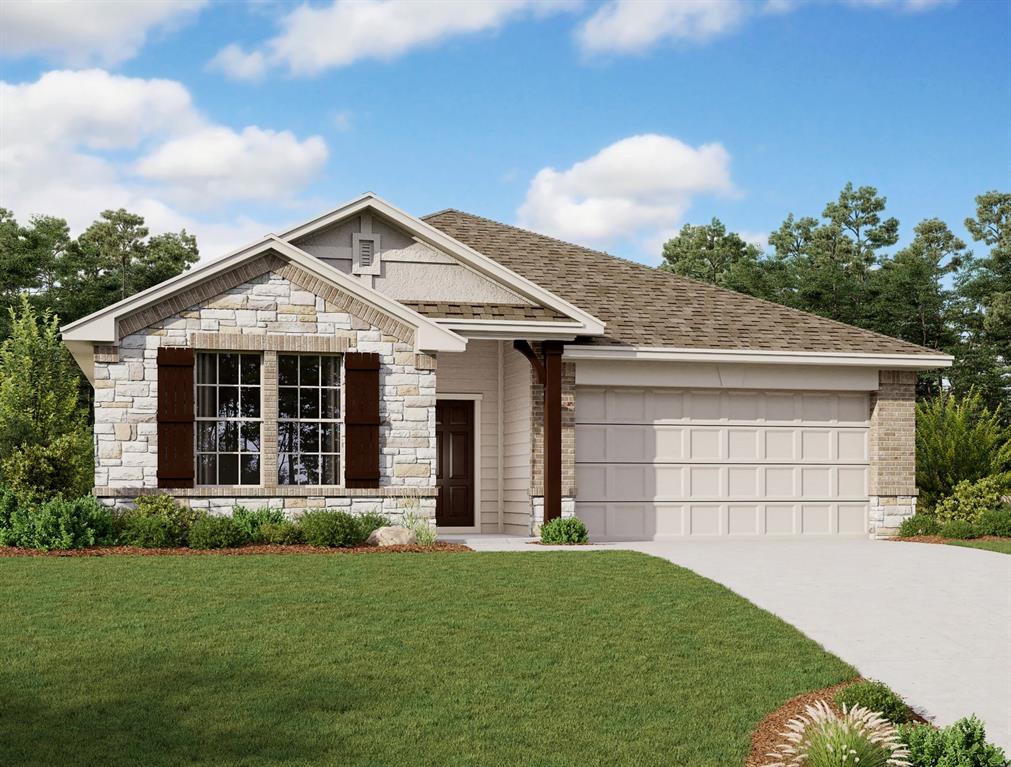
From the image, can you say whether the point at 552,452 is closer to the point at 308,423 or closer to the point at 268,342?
the point at 308,423

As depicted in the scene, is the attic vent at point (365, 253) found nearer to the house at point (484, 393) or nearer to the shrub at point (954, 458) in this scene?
the house at point (484, 393)

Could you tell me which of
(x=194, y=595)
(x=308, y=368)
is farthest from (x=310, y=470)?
(x=194, y=595)

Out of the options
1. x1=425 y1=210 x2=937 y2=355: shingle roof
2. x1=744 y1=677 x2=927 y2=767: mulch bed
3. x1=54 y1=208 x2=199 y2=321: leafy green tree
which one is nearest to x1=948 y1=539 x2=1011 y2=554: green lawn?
x1=425 y1=210 x2=937 y2=355: shingle roof

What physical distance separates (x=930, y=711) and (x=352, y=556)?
7602 mm

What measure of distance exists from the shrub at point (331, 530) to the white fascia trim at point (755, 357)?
14.7ft

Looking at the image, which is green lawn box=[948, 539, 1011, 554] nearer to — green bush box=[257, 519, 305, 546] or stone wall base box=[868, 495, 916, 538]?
stone wall base box=[868, 495, 916, 538]

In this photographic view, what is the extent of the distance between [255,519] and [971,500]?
1190 centimetres

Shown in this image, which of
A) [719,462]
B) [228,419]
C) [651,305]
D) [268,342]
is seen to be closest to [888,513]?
[719,462]

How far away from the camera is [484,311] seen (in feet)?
60.0

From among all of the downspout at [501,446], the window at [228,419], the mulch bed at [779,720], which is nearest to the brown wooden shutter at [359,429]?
the window at [228,419]

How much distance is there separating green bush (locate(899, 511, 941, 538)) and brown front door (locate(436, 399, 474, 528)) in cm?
711

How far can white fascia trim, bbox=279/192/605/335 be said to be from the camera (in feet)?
59.4

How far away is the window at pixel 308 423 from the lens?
16.8m

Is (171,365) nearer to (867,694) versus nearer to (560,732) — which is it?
(560,732)
